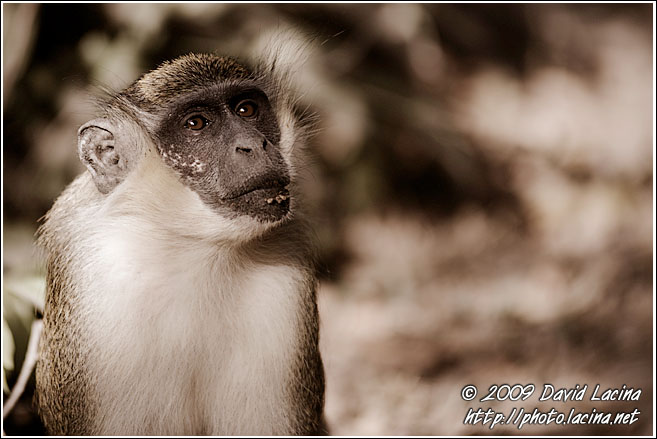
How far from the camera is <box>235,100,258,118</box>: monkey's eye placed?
159cm

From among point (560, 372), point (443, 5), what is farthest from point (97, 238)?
point (443, 5)

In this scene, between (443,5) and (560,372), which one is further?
(443,5)

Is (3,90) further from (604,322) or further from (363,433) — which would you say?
(604,322)

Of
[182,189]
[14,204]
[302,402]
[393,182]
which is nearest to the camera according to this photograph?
[182,189]

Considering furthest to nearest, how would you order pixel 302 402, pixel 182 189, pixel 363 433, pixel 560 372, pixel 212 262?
pixel 560 372 → pixel 363 433 → pixel 302 402 → pixel 212 262 → pixel 182 189

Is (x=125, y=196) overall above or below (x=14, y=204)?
above

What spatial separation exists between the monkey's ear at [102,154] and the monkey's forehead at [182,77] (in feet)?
0.41

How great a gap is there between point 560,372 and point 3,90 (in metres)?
2.42

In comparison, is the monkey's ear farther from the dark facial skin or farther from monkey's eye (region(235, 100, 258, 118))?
monkey's eye (region(235, 100, 258, 118))

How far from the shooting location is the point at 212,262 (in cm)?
166

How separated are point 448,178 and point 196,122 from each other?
7.38 ft

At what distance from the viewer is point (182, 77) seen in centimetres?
160

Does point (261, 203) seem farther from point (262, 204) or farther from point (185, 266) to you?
point (185, 266)

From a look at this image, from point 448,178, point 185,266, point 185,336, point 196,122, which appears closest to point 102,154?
point 196,122
